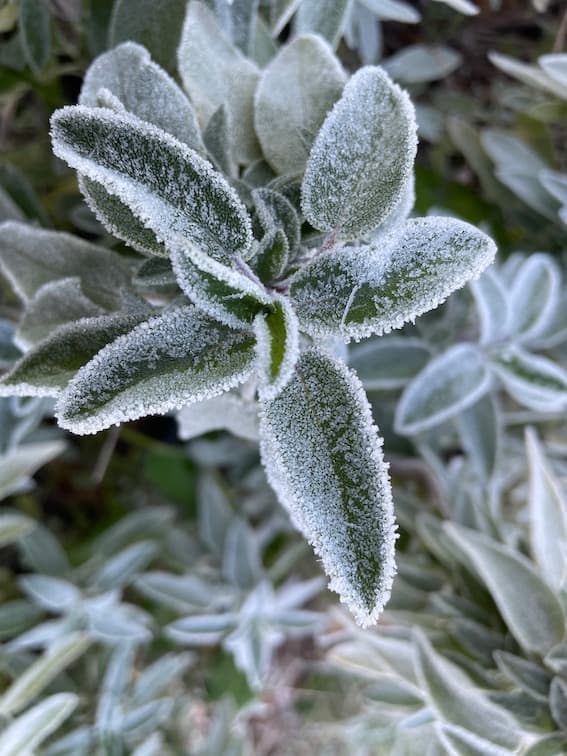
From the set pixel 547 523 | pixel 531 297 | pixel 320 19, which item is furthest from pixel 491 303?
pixel 320 19

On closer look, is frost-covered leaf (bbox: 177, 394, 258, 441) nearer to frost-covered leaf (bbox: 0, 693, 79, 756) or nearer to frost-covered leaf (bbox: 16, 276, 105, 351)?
frost-covered leaf (bbox: 16, 276, 105, 351)

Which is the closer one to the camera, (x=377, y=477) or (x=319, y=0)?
(x=377, y=477)

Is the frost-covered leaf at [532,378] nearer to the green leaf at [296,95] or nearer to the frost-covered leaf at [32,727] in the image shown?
the green leaf at [296,95]

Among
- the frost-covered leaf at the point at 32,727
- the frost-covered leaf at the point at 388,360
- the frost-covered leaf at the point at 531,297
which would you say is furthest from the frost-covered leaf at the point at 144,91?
the frost-covered leaf at the point at 32,727

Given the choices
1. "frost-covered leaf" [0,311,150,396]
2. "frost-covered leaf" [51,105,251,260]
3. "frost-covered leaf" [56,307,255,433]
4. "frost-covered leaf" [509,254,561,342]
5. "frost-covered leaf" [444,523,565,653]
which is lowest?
"frost-covered leaf" [444,523,565,653]

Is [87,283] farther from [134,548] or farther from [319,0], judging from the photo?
[134,548]

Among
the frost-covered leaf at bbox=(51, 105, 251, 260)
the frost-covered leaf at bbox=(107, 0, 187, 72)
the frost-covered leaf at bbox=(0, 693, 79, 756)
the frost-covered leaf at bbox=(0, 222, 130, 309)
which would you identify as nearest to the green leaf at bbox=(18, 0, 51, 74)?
the frost-covered leaf at bbox=(107, 0, 187, 72)

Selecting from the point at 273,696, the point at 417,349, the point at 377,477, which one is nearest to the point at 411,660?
the point at 417,349

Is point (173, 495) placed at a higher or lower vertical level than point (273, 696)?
higher
